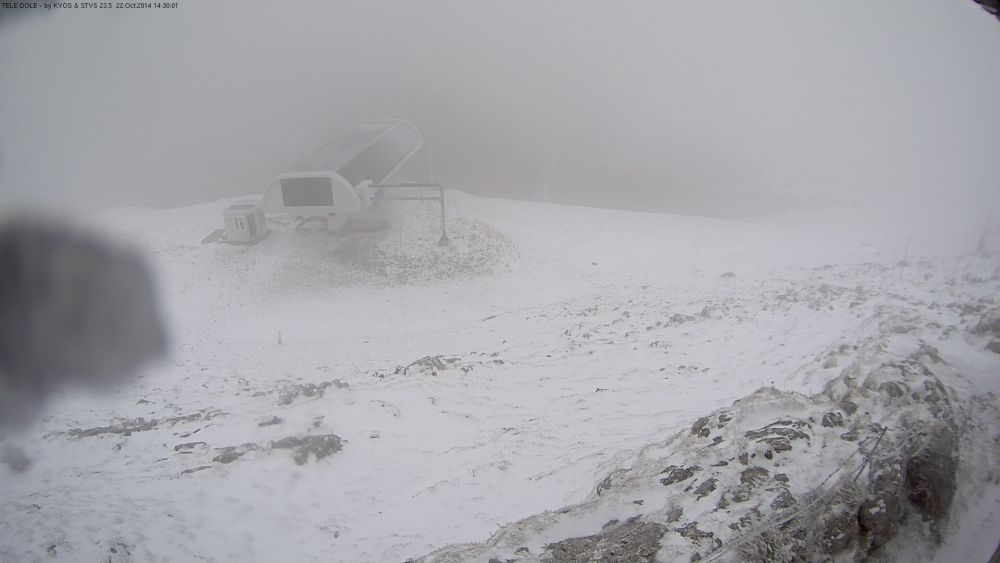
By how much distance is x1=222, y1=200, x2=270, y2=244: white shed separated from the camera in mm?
21516

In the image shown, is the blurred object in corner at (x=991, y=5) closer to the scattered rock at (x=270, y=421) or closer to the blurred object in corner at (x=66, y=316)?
the scattered rock at (x=270, y=421)

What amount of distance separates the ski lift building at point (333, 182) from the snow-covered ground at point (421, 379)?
1.58m

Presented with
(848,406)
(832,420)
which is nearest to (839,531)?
(832,420)

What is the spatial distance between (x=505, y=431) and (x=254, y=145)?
1501 inches

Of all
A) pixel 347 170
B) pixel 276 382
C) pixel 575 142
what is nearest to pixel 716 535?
pixel 276 382

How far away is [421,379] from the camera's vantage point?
1159 centimetres

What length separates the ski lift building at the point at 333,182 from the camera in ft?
69.5

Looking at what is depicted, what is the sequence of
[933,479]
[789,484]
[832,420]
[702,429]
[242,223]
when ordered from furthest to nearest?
[242,223]
[702,429]
[832,420]
[933,479]
[789,484]

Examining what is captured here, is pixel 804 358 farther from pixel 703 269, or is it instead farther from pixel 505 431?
pixel 703 269

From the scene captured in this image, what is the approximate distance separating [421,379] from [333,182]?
1287cm

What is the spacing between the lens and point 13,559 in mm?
6340

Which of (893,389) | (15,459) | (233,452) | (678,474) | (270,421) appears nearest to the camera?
(678,474)

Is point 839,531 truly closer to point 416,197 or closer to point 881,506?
point 881,506

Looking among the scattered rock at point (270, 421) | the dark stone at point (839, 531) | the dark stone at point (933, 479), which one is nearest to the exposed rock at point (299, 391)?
the scattered rock at point (270, 421)
